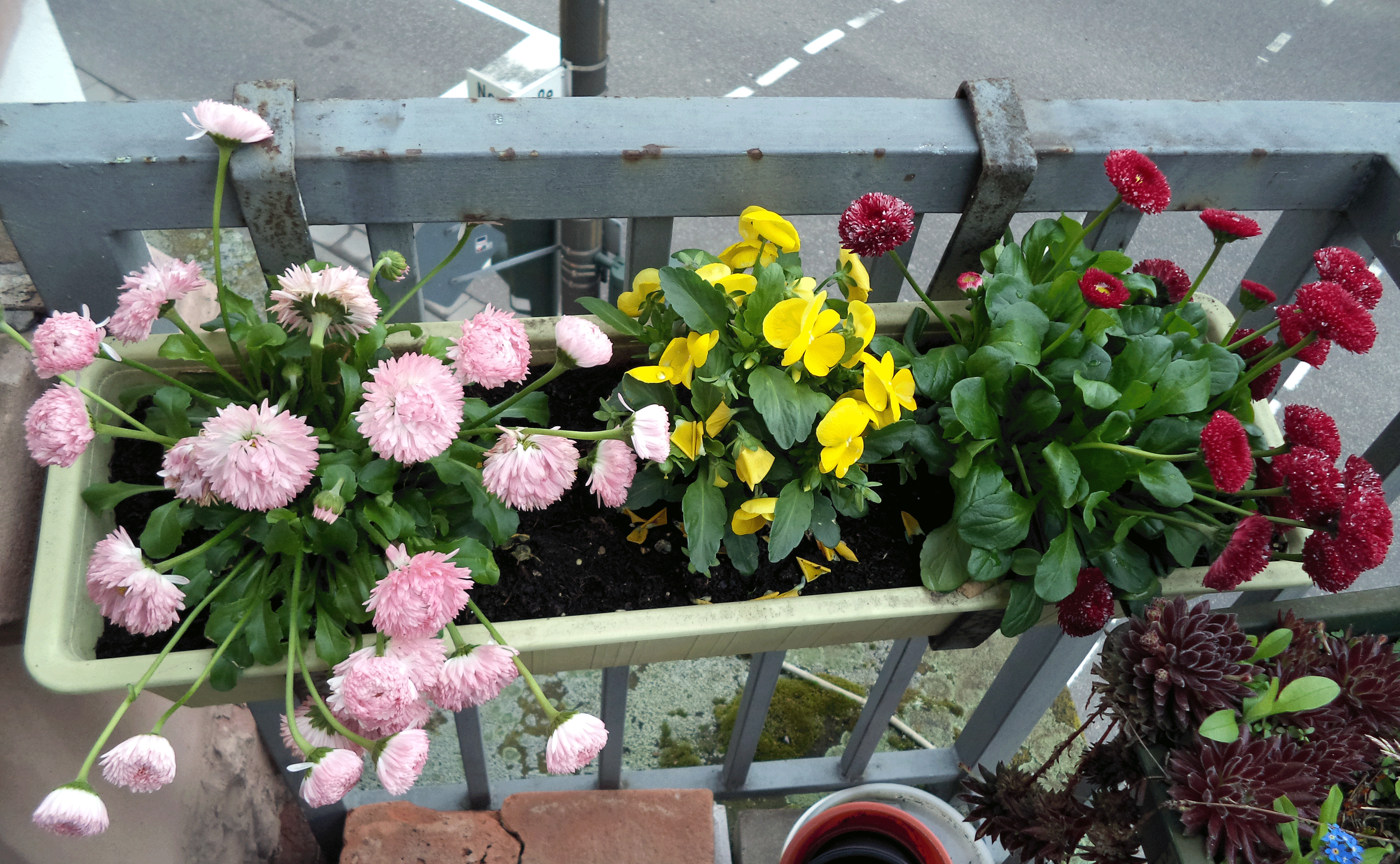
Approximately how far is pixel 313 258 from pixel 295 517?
320 mm

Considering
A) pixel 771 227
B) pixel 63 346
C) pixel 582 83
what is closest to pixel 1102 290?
pixel 771 227

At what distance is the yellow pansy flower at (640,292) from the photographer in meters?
1.04

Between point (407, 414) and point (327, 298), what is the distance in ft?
0.55

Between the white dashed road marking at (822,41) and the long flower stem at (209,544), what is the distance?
389 centimetres

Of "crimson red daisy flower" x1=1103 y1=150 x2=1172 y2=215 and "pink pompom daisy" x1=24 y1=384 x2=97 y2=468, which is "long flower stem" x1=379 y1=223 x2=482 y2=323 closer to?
"pink pompom daisy" x1=24 y1=384 x2=97 y2=468

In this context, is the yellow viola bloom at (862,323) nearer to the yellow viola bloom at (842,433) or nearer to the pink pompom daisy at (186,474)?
the yellow viola bloom at (842,433)

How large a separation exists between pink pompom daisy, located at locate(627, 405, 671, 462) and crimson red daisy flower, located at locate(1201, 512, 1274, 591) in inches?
20.2

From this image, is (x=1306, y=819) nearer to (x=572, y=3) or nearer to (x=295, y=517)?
(x=295, y=517)

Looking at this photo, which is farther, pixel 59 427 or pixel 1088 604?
pixel 1088 604

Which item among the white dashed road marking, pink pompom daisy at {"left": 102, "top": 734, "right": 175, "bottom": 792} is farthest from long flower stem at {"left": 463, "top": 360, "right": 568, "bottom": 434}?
the white dashed road marking

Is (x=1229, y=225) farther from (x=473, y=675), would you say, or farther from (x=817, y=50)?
(x=817, y=50)

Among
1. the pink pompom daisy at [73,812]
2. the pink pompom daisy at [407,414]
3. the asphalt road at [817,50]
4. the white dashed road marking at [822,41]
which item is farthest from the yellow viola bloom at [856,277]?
the white dashed road marking at [822,41]

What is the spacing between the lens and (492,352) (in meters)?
0.83

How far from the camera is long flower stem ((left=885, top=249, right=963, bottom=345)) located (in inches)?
40.5
